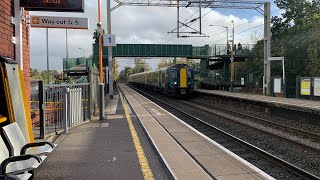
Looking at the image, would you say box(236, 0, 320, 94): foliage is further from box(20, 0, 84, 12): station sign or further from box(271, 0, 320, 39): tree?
box(20, 0, 84, 12): station sign

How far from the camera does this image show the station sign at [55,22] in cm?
902

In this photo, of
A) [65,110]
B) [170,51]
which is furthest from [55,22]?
[170,51]

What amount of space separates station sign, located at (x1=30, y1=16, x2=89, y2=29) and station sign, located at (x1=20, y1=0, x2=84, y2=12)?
883mm

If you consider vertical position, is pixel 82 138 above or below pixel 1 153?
below

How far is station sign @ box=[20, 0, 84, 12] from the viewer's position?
770 centimetres

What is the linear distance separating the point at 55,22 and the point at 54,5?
1.14m

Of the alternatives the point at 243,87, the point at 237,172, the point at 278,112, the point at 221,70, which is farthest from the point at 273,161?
the point at 221,70

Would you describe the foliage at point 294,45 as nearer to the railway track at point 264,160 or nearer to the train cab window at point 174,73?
the train cab window at point 174,73

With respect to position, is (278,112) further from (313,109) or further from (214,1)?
(214,1)

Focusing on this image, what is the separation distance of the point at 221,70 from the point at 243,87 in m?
6.55

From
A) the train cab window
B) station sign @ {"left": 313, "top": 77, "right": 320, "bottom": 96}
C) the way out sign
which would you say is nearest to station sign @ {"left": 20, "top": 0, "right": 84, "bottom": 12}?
the way out sign

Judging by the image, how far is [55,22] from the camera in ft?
29.7

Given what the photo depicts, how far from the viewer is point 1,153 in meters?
4.79

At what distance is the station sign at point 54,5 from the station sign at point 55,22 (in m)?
0.88
